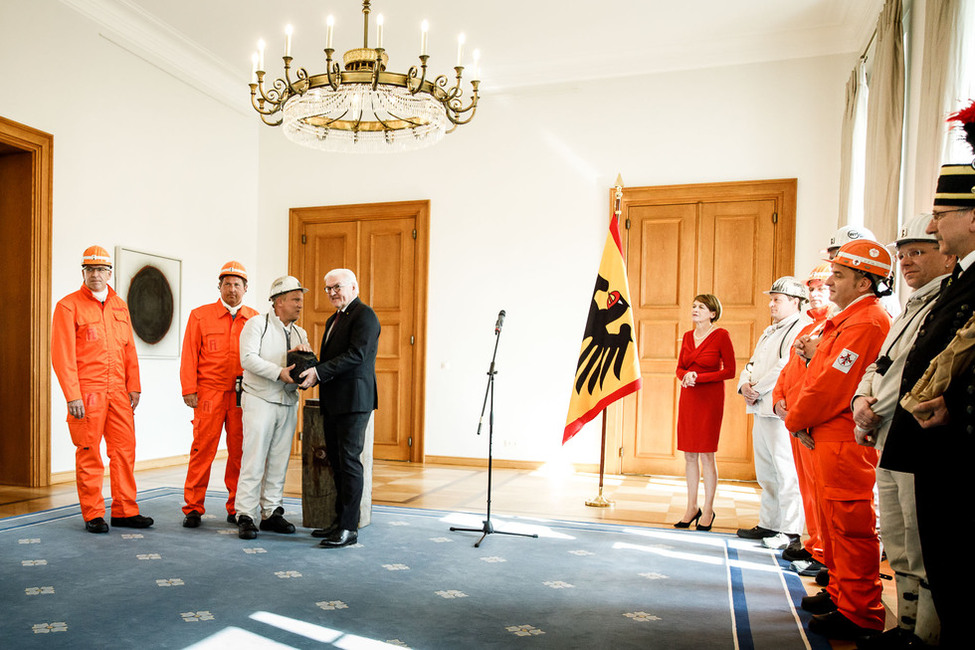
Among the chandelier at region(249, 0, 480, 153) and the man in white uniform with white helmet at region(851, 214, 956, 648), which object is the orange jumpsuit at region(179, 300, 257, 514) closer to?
the chandelier at region(249, 0, 480, 153)

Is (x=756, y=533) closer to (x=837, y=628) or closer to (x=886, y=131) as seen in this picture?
(x=837, y=628)

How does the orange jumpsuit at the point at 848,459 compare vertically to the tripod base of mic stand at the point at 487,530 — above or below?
above

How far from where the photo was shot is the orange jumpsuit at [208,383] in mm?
4707

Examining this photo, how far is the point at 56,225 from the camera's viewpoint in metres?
6.05

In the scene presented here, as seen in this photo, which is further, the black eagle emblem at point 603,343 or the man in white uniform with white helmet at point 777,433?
the black eagle emblem at point 603,343

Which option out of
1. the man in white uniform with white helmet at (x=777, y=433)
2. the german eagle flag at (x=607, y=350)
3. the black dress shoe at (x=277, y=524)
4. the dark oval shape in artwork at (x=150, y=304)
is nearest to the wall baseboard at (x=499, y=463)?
the german eagle flag at (x=607, y=350)

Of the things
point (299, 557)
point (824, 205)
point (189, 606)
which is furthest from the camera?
point (824, 205)

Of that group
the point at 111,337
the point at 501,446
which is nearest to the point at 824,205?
the point at 501,446

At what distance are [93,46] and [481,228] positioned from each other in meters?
3.97

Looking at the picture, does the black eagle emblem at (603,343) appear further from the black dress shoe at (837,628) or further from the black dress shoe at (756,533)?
the black dress shoe at (837,628)

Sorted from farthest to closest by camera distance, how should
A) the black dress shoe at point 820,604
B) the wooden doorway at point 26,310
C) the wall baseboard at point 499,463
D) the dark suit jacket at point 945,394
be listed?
the wall baseboard at point 499,463
the wooden doorway at point 26,310
the black dress shoe at point 820,604
the dark suit jacket at point 945,394

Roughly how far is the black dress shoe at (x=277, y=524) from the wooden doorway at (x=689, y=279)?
3720 mm

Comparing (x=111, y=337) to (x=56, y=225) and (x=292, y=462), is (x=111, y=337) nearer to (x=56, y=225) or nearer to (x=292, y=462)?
(x=56, y=225)

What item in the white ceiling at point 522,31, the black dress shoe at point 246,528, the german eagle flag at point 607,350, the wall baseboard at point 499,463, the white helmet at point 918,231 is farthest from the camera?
the wall baseboard at point 499,463
